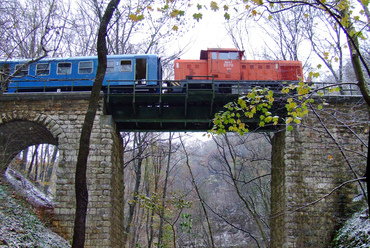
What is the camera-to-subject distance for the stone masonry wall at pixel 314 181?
13.0m

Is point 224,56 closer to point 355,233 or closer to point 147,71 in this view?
point 147,71

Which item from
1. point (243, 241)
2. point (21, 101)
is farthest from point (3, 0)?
point (243, 241)

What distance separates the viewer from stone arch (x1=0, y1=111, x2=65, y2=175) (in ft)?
46.8

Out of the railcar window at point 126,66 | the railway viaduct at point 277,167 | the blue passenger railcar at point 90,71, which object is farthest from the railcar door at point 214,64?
the railway viaduct at point 277,167

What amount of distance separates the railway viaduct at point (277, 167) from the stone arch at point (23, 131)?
39 millimetres

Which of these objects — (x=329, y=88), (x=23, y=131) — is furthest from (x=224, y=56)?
(x=23, y=131)

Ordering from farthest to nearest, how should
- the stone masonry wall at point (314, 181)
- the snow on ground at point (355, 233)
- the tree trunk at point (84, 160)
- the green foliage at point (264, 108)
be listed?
the stone masonry wall at point (314, 181), the snow on ground at point (355, 233), the tree trunk at point (84, 160), the green foliage at point (264, 108)

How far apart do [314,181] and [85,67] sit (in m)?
10.8

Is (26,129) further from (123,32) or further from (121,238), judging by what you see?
(123,32)

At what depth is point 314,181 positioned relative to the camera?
13.6 metres

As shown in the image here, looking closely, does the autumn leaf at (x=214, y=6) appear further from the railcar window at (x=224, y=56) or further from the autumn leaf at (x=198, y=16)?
the railcar window at (x=224, y=56)

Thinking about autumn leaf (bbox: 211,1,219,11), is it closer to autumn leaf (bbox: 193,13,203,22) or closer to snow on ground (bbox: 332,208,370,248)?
autumn leaf (bbox: 193,13,203,22)

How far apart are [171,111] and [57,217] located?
5889 mm

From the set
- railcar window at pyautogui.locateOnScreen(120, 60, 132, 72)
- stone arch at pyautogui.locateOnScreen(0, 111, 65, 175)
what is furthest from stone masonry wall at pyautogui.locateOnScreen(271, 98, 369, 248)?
stone arch at pyautogui.locateOnScreen(0, 111, 65, 175)
